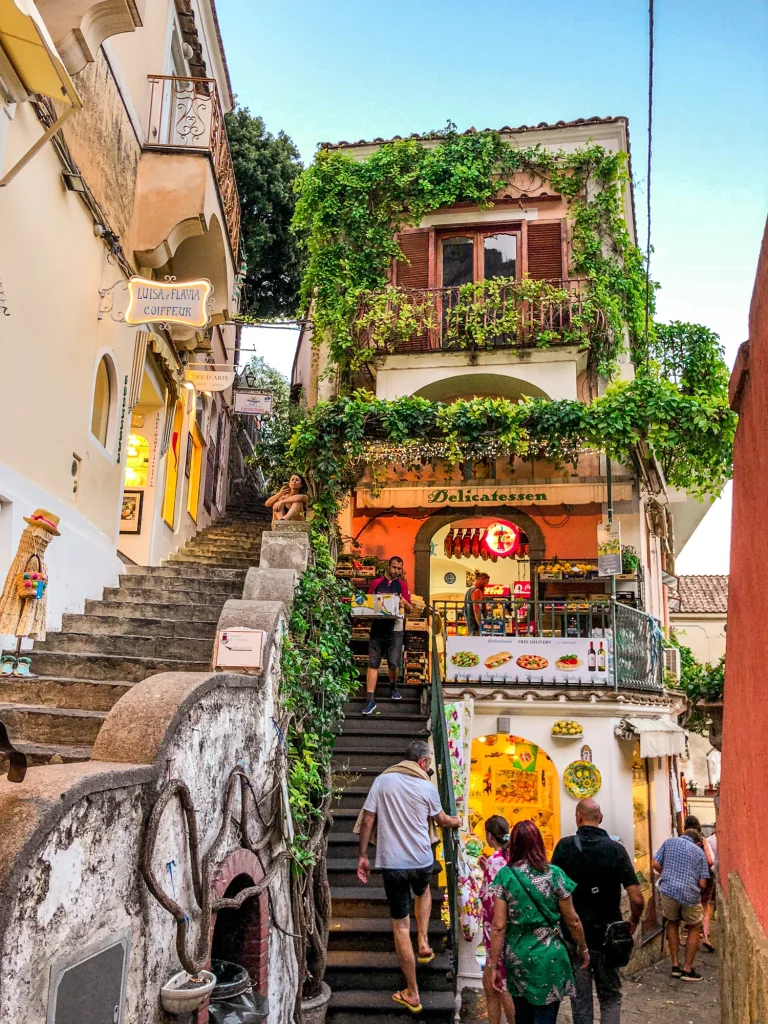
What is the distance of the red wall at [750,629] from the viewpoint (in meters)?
3.55

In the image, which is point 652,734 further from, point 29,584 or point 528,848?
point 29,584

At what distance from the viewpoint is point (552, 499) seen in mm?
14500

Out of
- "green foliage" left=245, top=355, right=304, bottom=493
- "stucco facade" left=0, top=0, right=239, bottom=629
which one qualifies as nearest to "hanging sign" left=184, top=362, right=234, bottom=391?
"stucco facade" left=0, top=0, right=239, bottom=629

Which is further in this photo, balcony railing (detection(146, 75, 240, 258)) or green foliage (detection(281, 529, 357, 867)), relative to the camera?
balcony railing (detection(146, 75, 240, 258))

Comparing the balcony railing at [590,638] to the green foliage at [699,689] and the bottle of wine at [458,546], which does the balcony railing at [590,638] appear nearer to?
the bottle of wine at [458,546]

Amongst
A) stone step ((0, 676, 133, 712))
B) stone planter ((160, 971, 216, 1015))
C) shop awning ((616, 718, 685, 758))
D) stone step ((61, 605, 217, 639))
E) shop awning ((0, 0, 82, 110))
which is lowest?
stone planter ((160, 971, 216, 1015))

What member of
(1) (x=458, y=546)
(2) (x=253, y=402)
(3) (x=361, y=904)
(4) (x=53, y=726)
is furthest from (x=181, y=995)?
(2) (x=253, y=402)

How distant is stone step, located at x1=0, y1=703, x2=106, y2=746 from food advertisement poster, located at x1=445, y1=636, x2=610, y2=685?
7.43 metres

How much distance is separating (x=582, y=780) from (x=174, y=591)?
622 centimetres

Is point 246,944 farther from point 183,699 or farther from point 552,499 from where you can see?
point 552,499

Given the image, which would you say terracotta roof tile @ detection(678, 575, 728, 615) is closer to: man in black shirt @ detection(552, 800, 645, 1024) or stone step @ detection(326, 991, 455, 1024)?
stone step @ detection(326, 991, 455, 1024)

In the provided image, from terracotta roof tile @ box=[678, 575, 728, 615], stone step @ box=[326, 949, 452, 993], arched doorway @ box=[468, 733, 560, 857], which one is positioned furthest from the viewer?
terracotta roof tile @ box=[678, 575, 728, 615]

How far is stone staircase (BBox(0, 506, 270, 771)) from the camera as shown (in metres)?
5.08

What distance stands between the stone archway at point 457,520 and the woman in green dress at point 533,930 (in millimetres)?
10989
